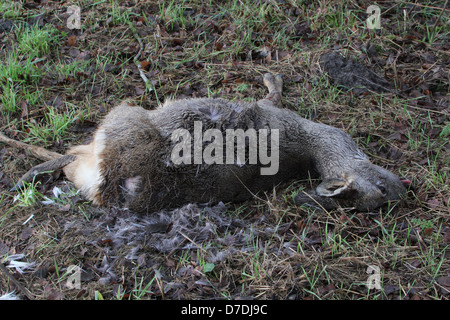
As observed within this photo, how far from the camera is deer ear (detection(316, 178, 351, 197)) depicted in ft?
12.8

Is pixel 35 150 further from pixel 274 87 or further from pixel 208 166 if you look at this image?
pixel 274 87

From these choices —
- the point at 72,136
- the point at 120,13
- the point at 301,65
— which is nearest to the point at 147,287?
the point at 72,136

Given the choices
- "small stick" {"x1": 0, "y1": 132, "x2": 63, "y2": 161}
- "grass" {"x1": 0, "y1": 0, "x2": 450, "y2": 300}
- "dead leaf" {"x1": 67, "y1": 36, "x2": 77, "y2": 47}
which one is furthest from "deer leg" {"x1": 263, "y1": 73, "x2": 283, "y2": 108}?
"dead leaf" {"x1": 67, "y1": 36, "x2": 77, "y2": 47}

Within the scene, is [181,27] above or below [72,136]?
above

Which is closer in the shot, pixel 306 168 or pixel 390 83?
pixel 306 168

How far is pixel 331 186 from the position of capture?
3973 millimetres

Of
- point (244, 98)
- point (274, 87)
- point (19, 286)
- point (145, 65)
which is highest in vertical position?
point (145, 65)

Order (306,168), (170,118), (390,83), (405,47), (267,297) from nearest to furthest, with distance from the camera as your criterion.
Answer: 1. (267,297)
2. (170,118)
3. (306,168)
4. (390,83)
5. (405,47)

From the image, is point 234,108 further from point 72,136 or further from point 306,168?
point 72,136

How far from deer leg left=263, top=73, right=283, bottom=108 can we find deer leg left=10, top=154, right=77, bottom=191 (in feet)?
6.90

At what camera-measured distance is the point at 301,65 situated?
551 centimetres

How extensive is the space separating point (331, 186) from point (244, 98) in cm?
165

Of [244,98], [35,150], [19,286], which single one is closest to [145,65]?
[244,98]

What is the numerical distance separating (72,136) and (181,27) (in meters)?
2.07
